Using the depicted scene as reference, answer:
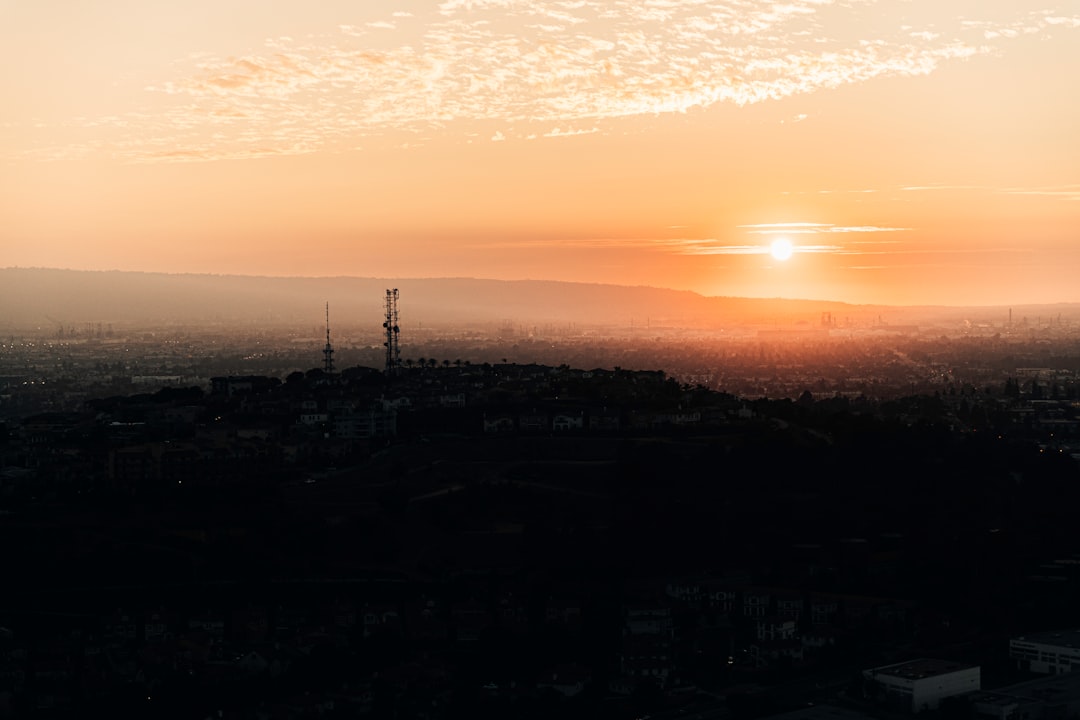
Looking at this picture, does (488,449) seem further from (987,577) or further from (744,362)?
(744,362)

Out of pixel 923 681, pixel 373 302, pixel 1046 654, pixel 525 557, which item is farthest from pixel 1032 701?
pixel 373 302

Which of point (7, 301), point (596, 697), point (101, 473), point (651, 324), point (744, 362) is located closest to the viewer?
point (596, 697)

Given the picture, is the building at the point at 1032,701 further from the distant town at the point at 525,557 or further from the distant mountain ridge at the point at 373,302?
the distant mountain ridge at the point at 373,302

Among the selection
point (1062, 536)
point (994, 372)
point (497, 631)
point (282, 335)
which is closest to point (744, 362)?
point (994, 372)

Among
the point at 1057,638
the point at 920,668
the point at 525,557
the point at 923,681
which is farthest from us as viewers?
the point at 525,557

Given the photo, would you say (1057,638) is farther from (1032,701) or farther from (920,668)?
(1032,701)

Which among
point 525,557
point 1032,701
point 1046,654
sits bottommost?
point 1032,701

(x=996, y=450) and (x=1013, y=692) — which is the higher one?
(x=996, y=450)
